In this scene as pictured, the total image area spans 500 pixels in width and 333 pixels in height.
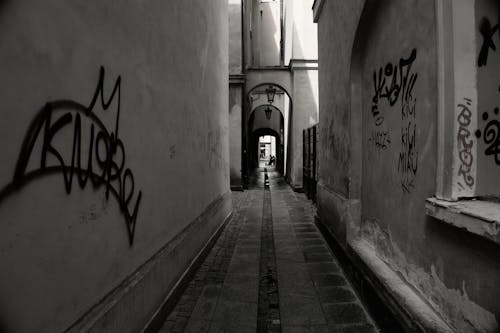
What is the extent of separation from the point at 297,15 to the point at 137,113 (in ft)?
42.7

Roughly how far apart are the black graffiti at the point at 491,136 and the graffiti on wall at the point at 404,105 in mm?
655

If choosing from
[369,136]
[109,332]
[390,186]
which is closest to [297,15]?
[369,136]

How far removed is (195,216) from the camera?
484cm

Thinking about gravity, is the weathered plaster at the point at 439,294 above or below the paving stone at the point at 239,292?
above

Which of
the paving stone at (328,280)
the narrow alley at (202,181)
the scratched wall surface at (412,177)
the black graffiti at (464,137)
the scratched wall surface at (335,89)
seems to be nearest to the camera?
the narrow alley at (202,181)

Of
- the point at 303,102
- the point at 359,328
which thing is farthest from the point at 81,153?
the point at 303,102

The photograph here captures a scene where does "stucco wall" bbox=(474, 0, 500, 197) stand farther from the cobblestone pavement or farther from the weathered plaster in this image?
the cobblestone pavement

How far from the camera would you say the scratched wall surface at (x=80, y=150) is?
148 cm

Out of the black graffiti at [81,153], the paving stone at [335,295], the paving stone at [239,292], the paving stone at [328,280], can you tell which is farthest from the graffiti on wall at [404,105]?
the black graffiti at [81,153]

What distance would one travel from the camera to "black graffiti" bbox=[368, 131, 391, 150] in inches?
137

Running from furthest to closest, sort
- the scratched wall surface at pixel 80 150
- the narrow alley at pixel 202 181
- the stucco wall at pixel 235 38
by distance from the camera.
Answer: the stucco wall at pixel 235 38 < the narrow alley at pixel 202 181 < the scratched wall surface at pixel 80 150

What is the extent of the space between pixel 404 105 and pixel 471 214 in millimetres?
1420

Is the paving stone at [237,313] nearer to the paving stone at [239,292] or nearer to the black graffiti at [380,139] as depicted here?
the paving stone at [239,292]

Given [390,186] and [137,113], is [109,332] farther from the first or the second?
[390,186]
